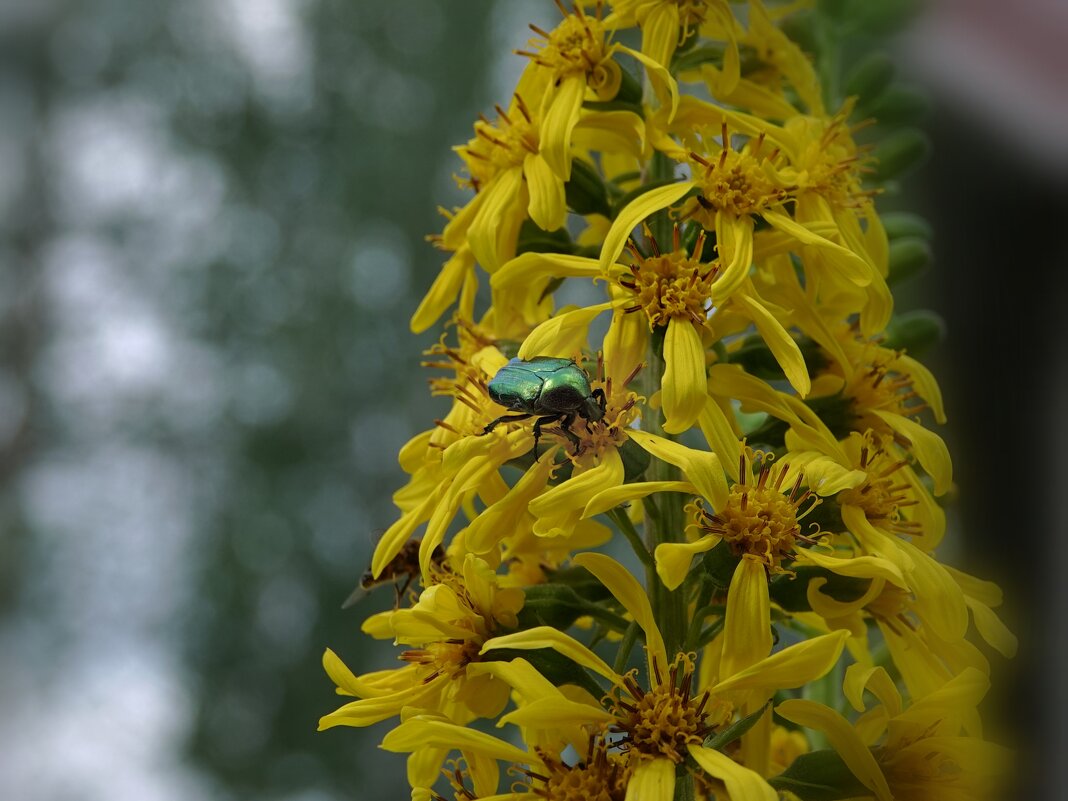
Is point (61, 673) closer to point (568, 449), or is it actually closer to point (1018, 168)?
point (568, 449)

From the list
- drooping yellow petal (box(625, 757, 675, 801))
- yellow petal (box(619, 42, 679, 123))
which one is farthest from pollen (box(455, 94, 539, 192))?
drooping yellow petal (box(625, 757, 675, 801))

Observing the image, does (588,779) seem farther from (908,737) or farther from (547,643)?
(908,737)

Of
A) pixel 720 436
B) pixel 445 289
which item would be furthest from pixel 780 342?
pixel 445 289

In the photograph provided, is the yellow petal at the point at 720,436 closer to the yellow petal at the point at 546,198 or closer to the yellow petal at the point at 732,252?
the yellow petal at the point at 732,252

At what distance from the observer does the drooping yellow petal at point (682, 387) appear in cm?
91

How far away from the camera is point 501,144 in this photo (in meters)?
1.18

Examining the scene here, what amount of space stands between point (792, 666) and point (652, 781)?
0.13 m

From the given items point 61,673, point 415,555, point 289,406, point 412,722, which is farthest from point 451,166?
point 412,722

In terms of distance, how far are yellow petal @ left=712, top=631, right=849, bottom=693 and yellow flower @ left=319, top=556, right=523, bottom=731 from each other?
0.75 feet

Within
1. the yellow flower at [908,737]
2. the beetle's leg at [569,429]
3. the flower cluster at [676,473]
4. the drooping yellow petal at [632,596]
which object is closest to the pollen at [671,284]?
the flower cluster at [676,473]

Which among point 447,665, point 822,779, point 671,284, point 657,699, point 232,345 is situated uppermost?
point 232,345

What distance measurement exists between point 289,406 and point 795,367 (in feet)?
16.8

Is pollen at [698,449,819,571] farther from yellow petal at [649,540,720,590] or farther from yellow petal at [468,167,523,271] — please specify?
yellow petal at [468,167,523,271]

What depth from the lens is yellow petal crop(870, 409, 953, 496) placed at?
1.04m
